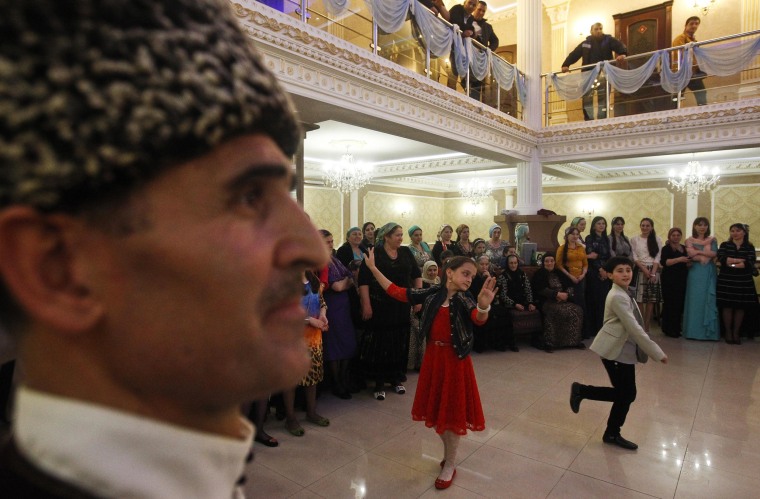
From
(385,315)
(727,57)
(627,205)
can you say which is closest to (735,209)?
(627,205)

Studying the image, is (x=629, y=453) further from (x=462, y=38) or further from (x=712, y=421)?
(x=462, y=38)

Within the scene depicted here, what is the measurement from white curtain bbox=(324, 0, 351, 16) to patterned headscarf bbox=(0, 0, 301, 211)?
4.39 metres

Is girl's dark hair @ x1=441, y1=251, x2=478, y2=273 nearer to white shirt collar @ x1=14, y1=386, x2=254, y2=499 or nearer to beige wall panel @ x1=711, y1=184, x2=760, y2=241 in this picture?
white shirt collar @ x1=14, y1=386, x2=254, y2=499

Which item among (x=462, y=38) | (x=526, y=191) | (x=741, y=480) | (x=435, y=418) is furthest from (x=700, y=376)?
(x=462, y=38)

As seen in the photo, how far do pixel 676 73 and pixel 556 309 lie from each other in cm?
425

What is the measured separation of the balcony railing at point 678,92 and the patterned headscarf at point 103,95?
8158mm

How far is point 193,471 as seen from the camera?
44 centimetres

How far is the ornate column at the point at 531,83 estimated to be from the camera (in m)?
8.03

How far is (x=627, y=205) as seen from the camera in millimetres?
12062

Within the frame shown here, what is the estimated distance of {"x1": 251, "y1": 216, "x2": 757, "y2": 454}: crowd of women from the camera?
391cm

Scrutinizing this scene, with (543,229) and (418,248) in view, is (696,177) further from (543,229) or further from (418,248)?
(418,248)

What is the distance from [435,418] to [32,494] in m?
2.59

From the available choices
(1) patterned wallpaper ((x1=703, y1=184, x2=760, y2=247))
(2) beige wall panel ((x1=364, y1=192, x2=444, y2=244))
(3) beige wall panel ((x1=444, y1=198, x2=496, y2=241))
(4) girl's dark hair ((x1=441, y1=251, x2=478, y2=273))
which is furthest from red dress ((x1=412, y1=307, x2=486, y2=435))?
(3) beige wall panel ((x1=444, y1=198, x2=496, y2=241))

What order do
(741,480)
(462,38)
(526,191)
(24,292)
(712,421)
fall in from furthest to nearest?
(526,191), (462,38), (712,421), (741,480), (24,292)
